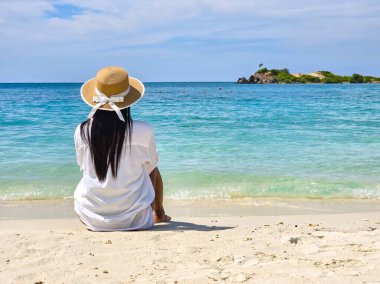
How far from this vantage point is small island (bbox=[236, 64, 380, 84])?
82.6 metres

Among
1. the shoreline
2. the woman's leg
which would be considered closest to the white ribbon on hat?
the woman's leg

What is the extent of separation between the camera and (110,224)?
3.90 meters

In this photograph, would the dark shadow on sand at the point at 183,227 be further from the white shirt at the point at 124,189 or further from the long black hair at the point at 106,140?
the long black hair at the point at 106,140

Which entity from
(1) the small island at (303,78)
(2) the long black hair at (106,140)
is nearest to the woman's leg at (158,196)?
(2) the long black hair at (106,140)

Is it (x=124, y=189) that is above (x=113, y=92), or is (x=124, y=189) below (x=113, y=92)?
below

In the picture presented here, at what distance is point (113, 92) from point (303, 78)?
8280 cm

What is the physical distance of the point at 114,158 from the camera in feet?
12.3

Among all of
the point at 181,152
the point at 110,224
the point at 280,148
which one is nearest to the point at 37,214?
the point at 110,224

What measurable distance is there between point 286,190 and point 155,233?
2724mm

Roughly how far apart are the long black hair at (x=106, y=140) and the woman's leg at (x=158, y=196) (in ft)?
1.49

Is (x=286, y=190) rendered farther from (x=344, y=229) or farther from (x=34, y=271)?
(x=34, y=271)

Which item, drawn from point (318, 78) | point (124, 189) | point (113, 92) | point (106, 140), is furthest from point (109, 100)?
point (318, 78)

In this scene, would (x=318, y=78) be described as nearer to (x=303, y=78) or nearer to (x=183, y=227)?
(x=303, y=78)

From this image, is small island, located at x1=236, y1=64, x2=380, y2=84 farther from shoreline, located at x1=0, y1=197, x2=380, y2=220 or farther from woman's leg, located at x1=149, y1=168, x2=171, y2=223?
woman's leg, located at x1=149, y1=168, x2=171, y2=223
